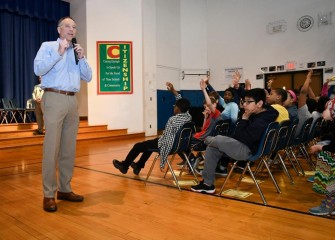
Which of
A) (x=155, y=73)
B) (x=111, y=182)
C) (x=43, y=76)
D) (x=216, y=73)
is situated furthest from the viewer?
(x=216, y=73)

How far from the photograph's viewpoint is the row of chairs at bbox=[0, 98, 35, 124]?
8.19 metres

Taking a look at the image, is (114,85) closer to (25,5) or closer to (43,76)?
(25,5)

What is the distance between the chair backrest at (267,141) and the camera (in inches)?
107

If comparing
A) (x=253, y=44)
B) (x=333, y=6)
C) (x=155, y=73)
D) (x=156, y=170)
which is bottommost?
(x=156, y=170)

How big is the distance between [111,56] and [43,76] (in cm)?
663

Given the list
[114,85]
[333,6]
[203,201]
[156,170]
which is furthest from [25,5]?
[333,6]

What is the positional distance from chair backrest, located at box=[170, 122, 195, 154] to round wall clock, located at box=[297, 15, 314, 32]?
8019 mm

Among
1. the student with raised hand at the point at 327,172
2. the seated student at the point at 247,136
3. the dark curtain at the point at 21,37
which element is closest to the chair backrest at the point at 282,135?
the seated student at the point at 247,136

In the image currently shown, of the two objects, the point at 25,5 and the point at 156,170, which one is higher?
the point at 25,5

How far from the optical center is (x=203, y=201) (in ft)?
9.07

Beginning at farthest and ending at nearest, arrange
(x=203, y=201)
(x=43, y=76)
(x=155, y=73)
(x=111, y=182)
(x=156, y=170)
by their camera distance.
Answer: (x=155, y=73) < (x=156, y=170) < (x=111, y=182) < (x=203, y=201) < (x=43, y=76)

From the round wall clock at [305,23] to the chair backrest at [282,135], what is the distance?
730cm

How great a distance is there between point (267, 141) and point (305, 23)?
8.17m

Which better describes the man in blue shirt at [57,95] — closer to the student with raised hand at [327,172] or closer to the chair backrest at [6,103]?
the student with raised hand at [327,172]
